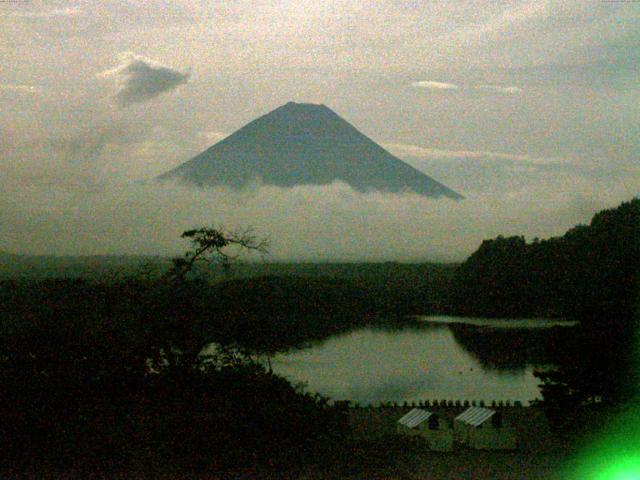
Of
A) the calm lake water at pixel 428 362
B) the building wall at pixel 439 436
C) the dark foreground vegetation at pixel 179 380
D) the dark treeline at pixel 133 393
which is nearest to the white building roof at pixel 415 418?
the building wall at pixel 439 436

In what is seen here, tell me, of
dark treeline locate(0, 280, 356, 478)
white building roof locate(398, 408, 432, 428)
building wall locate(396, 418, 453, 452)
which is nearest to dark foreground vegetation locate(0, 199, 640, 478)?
dark treeline locate(0, 280, 356, 478)

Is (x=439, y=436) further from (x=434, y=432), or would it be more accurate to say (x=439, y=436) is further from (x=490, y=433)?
(x=490, y=433)

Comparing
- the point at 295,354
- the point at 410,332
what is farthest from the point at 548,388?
the point at 410,332

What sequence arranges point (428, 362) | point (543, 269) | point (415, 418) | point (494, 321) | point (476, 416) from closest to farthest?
point (476, 416), point (415, 418), point (428, 362), point (543, 269), point (494, 321)

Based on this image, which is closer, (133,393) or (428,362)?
(133,393)

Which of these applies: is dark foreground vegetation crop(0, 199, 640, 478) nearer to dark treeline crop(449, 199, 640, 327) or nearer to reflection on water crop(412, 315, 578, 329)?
dark treeline crop(449, 199, 640, 327)

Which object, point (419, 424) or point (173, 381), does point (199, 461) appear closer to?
point (173, 381)

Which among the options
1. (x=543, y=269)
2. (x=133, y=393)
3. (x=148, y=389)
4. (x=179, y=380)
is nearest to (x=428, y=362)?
(x=543, y=269)
